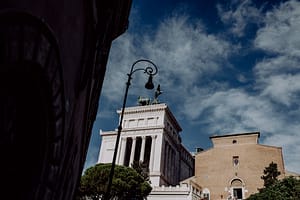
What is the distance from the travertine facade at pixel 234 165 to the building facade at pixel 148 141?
5.72m

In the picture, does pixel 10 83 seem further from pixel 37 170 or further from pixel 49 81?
pixel 37 170

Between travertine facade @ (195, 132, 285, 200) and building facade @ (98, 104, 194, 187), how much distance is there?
18.8ft

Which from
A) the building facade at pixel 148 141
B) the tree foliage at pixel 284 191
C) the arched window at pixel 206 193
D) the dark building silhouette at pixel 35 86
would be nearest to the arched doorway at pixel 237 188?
the arched window at pixel 206 193

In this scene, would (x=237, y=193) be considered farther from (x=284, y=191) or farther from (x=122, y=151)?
(x=122, y=151)

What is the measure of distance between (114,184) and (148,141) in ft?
64.3

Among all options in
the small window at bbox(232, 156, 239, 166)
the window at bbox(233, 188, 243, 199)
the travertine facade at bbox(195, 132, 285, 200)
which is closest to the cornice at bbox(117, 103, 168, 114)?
the travertine facade at bbox(195, 132, 285, 200)

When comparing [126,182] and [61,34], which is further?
[126,182]

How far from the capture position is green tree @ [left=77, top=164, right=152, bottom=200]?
86.2 feet

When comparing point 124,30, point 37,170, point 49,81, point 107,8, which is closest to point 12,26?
point 49,81

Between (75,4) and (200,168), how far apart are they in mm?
40126

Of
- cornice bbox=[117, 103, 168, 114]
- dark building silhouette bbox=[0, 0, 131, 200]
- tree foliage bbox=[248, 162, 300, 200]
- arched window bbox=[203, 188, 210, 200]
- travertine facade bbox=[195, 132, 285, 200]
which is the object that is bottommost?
dark building silhouette bbox=[0, 0, 131, 200]

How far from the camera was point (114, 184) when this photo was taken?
26328 millimetres

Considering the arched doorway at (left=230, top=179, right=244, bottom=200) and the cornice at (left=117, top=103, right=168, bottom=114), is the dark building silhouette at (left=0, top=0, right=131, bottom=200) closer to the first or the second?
the arched doorway at (left=230, top=179, right=244, bottom=200)

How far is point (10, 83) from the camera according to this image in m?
2.73
